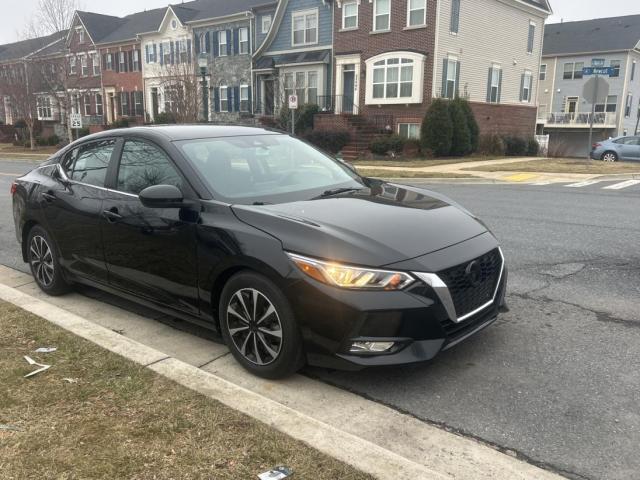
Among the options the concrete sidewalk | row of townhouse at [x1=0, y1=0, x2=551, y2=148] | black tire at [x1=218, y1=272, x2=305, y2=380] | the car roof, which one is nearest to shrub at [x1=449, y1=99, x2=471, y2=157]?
row of townhouse at [x1=0, y1=0, x2=551, y2=148]

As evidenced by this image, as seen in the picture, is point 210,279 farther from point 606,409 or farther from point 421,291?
point 606,409

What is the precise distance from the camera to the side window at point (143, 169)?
14.3ft

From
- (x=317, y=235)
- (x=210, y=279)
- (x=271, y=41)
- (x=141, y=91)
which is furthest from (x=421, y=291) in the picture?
(x=141, y=91)

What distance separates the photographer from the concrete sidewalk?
2.72 m

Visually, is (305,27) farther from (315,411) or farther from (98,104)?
(315,411)

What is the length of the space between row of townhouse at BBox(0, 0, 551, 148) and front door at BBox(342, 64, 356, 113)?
5 centimetres

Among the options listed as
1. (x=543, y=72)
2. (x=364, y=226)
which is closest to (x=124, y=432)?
(x=364, y=226)

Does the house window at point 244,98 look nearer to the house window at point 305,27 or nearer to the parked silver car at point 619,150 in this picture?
the house window at point 305,27

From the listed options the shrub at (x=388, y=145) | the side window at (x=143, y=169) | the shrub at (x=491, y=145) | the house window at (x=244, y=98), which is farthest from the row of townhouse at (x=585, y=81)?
the side window at (x=143, y=169)

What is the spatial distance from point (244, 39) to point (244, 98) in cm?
354

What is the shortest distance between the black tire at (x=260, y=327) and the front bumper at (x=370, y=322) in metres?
0.10

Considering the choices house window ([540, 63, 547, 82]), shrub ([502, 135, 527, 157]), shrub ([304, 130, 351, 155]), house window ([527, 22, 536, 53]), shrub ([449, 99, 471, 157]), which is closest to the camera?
shrub ([449, 99, 471, 157])

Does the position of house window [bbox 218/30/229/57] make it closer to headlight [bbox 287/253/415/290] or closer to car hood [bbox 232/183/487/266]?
car hood [bbox 232/183/487/266]

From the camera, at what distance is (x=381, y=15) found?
26797 millimetres
